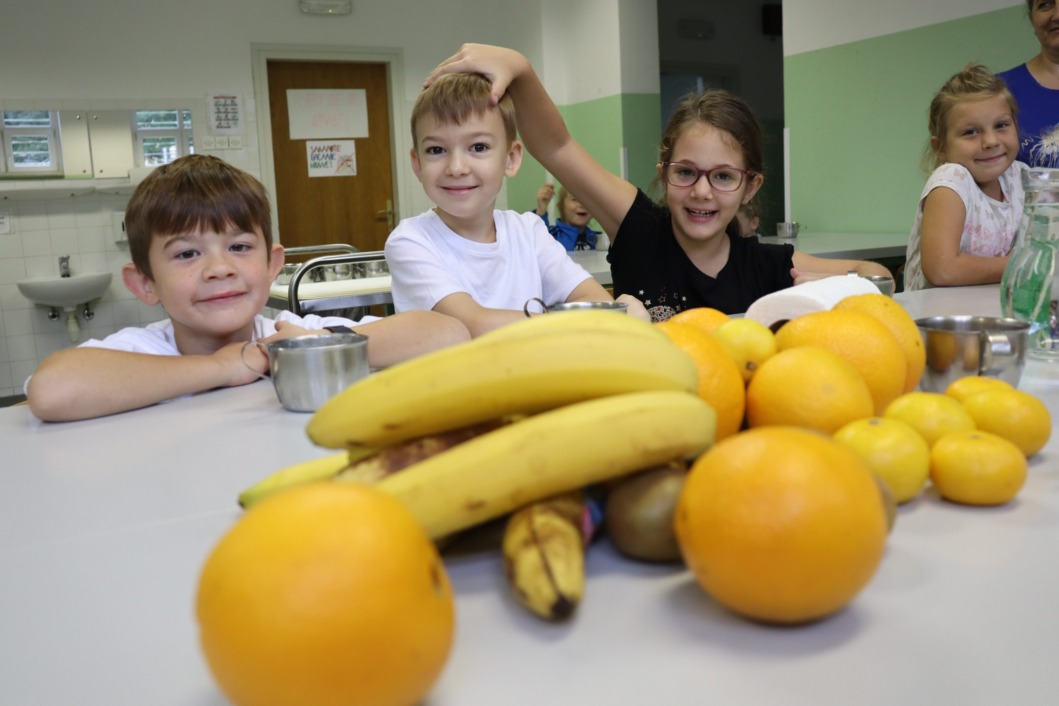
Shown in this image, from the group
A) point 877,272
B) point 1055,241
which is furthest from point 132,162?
point 1055,241

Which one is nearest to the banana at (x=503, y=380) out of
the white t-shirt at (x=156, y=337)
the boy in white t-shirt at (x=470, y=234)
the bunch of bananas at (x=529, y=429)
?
the bunch of bananas at (x=529, y=429)

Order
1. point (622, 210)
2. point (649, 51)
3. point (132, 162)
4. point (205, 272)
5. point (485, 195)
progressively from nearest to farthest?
point (205, 272) → point (485, 195) → point (622, 210) → point (132, 162) → point (649, 51)

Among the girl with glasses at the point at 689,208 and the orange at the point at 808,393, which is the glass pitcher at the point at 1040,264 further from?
the orange at the point at 808,393

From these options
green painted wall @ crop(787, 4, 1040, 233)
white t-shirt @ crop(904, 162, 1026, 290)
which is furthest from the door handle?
white t-shirt @ crop(904, 162, 1026, 290)

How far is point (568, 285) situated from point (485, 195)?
1.09 ft

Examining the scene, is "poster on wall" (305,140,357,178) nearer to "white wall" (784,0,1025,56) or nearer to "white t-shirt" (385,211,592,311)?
"white wall" (784,0,1025,56)

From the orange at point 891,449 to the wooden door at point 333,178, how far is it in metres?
5.88

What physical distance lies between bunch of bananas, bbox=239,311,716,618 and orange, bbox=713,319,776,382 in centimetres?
16

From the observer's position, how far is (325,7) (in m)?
5.80

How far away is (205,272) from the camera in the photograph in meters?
1.32

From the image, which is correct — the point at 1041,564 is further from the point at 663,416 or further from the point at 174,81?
the point at 174,81

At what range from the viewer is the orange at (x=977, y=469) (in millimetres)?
572

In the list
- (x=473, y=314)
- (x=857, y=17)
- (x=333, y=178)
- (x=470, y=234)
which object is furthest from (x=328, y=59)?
(x=473, y=314)

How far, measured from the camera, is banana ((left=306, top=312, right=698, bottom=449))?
0.46 meters
